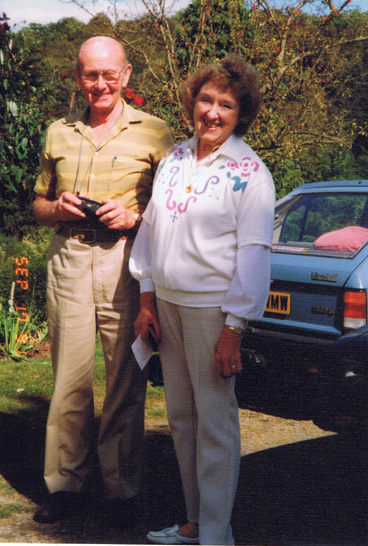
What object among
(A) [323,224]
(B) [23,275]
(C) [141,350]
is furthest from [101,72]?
(B) [23,275]

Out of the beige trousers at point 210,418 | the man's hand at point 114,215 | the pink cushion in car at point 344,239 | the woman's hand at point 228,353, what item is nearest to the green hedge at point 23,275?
the pink cushion in car at point 344,239

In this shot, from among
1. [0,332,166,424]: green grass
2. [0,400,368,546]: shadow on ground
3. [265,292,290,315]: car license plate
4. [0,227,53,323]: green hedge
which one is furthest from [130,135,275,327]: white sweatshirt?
[0,227,53,323]: green hedge

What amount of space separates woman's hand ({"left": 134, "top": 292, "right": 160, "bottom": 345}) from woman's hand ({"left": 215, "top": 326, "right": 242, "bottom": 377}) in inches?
13.0

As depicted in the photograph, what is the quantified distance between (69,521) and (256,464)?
1.39 meters

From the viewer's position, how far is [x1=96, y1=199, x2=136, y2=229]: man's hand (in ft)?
8.74

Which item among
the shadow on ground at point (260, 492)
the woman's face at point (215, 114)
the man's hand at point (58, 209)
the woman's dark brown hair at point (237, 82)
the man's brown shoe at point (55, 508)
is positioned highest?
the woman's dark brown hair at point (237, 82)

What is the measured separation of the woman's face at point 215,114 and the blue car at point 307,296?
2.00m

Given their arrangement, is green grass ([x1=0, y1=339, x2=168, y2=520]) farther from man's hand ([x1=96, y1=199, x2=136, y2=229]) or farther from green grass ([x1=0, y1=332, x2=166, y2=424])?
man's hand ([x1=96, y1=199, x2=136, y2=229])

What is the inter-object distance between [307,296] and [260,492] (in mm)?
1812

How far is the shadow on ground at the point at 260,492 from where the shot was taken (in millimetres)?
2885

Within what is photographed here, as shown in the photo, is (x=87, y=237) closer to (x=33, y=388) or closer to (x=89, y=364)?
(x=89, y=364)

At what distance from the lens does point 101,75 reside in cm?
270

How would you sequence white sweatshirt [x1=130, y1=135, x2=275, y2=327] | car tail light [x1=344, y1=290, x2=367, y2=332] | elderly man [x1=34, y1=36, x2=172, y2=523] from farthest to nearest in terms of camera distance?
car tail light [x1=344, y1=290, x2=367, y2=332]
elderly man [x1=34, y1=36, x2=172, y2=523]
white sweatshirt [x1=130, y1=135, x2=275, y2=327]

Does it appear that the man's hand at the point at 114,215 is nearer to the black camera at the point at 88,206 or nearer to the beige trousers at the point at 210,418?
the black camera at the point at 88,206
